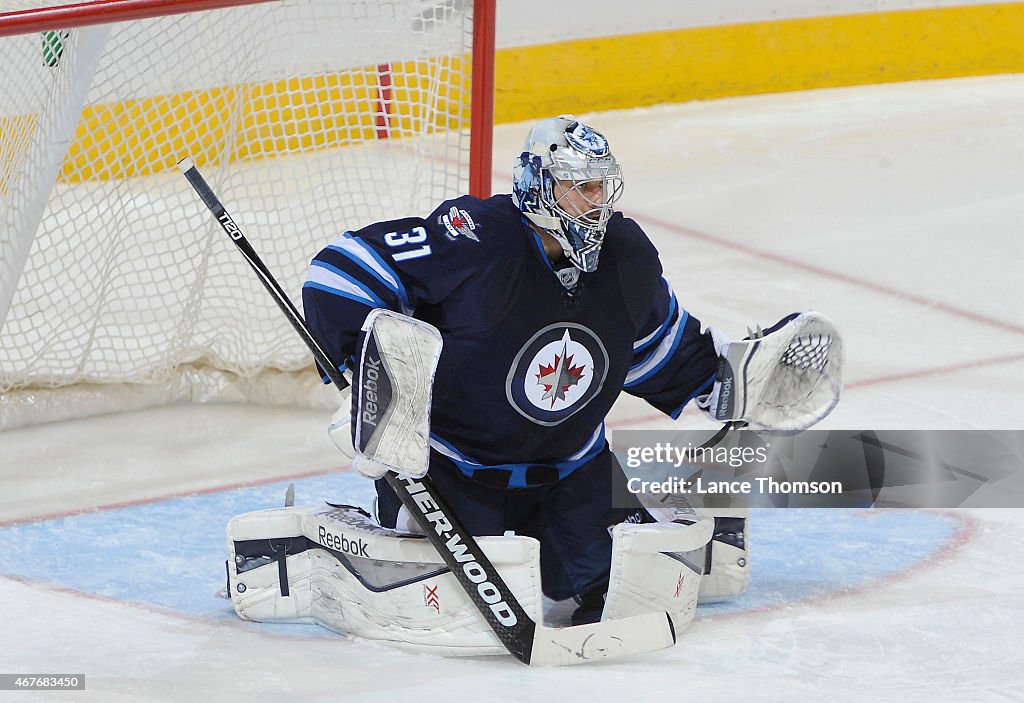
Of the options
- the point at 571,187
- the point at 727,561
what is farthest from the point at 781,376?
the point at 571,187

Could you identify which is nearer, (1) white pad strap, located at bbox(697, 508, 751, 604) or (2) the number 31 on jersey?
(2) the number 31 on jersey

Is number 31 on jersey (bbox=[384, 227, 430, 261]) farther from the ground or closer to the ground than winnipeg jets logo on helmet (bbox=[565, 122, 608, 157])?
closer to the ground

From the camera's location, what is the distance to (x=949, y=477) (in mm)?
3451

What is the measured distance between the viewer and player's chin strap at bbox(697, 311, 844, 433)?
2926 millimetres

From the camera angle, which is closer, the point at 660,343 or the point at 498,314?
the point at 498,314

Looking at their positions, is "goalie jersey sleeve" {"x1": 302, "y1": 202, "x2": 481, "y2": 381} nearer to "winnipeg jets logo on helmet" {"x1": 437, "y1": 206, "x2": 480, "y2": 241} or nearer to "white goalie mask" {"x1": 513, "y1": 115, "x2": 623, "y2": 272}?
"winnipeg jets logo on helmet" {"x1": 437, "y1": 206, "x2": 480, "y2": 241}

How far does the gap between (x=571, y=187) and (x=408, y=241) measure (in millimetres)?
267

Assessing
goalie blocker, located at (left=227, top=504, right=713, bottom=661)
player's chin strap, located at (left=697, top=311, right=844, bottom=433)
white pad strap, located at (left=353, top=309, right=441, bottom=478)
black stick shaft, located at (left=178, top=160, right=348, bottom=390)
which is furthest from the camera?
player's chin strap, located at (left=697, top=311, right=844, bottom=433)

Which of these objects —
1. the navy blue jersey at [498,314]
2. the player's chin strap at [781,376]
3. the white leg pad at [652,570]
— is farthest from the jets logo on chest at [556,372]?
the player's chin strap at [781,376]

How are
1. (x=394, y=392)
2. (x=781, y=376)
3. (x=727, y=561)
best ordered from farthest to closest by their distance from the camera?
Answer: 1. (x=781, y=376)
2. (x=727, y=561)
3. (x=394, y=392)

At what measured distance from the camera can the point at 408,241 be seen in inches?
103

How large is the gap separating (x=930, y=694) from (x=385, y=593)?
2.75 ft

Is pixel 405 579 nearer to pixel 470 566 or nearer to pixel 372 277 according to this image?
pixel 470 566

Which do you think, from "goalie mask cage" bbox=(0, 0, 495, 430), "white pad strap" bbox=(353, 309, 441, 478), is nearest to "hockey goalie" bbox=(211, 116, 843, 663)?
"white pad strap" bbox=(353, 309, 441, 478)
